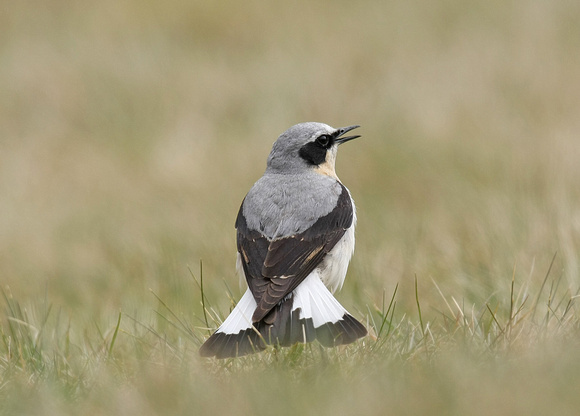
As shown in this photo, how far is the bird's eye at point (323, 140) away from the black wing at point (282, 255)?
688 mm

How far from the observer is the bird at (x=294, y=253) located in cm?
534

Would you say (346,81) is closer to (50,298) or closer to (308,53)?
(308,53)

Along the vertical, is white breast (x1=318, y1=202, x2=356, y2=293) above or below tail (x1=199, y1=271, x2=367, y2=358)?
above

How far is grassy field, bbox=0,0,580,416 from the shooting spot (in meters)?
4.50

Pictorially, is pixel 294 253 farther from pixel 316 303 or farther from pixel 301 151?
pixel 301 151

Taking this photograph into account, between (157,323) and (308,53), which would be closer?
(157,323)

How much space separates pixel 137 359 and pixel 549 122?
7511 mm

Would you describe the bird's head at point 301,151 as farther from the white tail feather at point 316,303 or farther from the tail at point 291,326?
the tail at point 291,326

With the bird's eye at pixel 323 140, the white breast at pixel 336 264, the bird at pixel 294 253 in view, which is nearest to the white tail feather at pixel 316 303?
the bird at pixel 294 253

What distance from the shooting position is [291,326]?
5.55 m

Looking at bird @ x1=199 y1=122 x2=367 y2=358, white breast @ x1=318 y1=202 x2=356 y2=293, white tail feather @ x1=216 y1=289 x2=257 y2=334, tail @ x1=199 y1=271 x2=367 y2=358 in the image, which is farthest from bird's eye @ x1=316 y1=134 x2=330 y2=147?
white tail feather @ x1=216 y1=289 x2=257 y2=334

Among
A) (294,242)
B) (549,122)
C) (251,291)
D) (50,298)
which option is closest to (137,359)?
(251,291)

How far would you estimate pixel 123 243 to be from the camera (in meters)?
9.05

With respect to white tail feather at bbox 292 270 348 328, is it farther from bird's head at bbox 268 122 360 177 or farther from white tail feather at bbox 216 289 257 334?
bird's head at bbox 268 122 360 177
